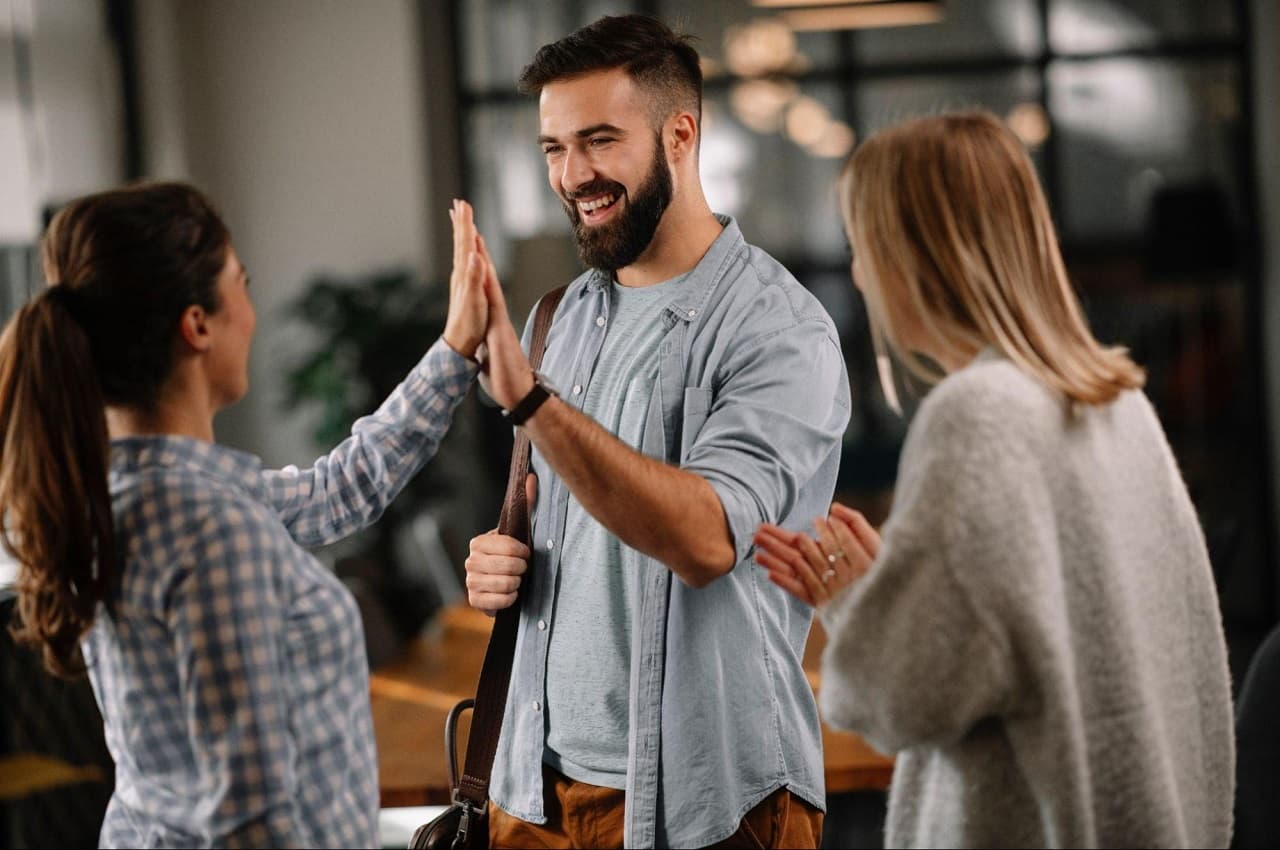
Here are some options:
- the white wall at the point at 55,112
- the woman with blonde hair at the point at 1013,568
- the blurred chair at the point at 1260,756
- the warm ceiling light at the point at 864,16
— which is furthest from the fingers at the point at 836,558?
the warm ceiling light at the point at 864,16

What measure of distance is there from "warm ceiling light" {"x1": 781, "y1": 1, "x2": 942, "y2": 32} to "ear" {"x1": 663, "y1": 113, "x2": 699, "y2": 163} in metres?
3.84

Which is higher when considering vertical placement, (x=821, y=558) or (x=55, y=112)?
(x=55, y=112)

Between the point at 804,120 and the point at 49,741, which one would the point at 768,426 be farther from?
the point at 804,120

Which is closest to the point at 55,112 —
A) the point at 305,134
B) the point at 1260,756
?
the point at 305,134

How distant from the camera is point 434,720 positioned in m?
2.94

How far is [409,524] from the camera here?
6445 mm

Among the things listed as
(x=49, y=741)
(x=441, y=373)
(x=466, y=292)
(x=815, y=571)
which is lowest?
(x=49, y=741)

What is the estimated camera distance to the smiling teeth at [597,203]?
1899mm

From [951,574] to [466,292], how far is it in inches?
28.6

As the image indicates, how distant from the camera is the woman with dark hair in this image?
1.22 meters

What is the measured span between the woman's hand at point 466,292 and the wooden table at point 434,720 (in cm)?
101

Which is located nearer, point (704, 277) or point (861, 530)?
point (861, 530)

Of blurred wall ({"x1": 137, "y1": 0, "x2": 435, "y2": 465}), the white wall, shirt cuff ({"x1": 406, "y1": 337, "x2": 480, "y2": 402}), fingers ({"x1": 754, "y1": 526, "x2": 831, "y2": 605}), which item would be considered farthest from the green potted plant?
fingers ({"x1": 754, "y1": 526, "x2": 831, "y2": 605})

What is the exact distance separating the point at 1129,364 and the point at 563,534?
82 cm
